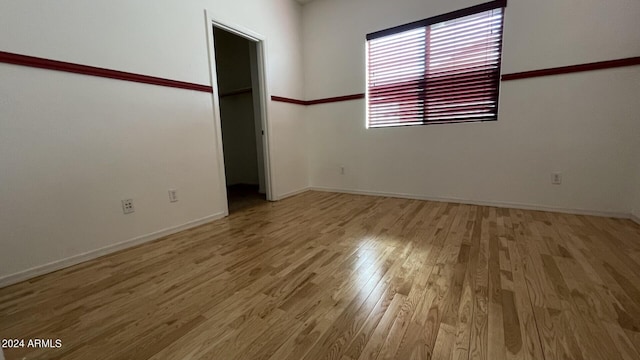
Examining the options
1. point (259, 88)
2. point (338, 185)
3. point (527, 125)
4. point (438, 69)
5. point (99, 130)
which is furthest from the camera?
point (338, 185)

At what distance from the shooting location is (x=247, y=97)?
4.73 metres

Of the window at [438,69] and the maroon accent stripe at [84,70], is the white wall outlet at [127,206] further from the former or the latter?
the window at [438,69]

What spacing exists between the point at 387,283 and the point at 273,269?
71cm

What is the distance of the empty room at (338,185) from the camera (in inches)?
45.0

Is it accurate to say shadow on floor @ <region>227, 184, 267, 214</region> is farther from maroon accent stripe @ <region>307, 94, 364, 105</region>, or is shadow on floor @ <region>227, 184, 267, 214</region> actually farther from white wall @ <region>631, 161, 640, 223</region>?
white wall @ <region>631, 161, 640, 223</region>

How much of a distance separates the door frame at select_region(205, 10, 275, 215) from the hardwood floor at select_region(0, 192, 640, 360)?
37.3 inches

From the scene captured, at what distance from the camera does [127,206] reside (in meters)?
2.08

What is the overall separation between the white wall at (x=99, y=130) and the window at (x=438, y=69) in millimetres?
1923

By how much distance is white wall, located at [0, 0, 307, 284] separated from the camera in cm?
158

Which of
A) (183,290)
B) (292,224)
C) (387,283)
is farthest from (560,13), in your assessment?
(183,290)

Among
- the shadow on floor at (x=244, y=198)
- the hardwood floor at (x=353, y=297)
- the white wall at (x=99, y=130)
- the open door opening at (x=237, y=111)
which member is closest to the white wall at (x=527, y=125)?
the hardwood floor at (x=353, y=297)

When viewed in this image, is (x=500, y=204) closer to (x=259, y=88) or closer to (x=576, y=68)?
(x=576, y=68)

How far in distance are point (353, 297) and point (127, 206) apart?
192 cm

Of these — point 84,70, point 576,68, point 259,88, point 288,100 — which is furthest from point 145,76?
point 576,68
